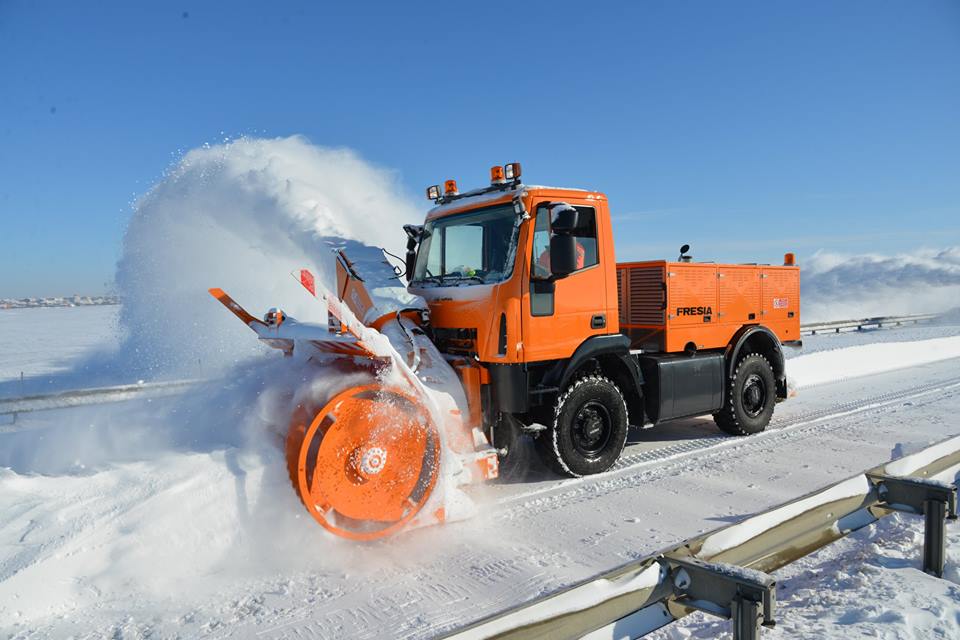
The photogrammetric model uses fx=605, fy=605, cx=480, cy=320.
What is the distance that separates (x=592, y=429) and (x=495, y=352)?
138cm

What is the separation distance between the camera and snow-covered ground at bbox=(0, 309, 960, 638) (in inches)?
124

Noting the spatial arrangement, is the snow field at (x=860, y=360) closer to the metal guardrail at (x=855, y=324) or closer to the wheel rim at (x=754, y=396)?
the wheel rim at (x=754, y=396)

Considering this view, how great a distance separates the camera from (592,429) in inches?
221

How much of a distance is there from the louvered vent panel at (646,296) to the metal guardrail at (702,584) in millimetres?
3302

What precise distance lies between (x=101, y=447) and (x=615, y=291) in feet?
14.1

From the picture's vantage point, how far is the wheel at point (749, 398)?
705cm

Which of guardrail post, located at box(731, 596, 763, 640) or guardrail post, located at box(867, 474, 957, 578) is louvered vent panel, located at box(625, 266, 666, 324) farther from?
guardrail post, located at box(731, 596, 763, 640)

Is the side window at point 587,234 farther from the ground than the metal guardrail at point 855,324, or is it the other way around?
the side window at point 587,234

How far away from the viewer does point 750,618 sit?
2.25m

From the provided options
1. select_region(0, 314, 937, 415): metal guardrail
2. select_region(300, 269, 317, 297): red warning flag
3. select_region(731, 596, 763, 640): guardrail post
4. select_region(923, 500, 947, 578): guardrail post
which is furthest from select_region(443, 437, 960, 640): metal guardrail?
select_region(0, 314, 937, 415): metal guardrail

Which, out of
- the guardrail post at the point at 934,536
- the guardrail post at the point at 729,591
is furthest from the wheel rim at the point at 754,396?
the guardrail post at the point at 729,591

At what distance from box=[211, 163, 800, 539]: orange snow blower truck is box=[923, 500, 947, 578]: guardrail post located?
2612 millimetres

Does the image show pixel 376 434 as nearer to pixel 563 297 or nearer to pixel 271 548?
pixel 271 548

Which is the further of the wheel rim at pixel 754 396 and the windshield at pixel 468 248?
the wheel rim at pixel 754 396
